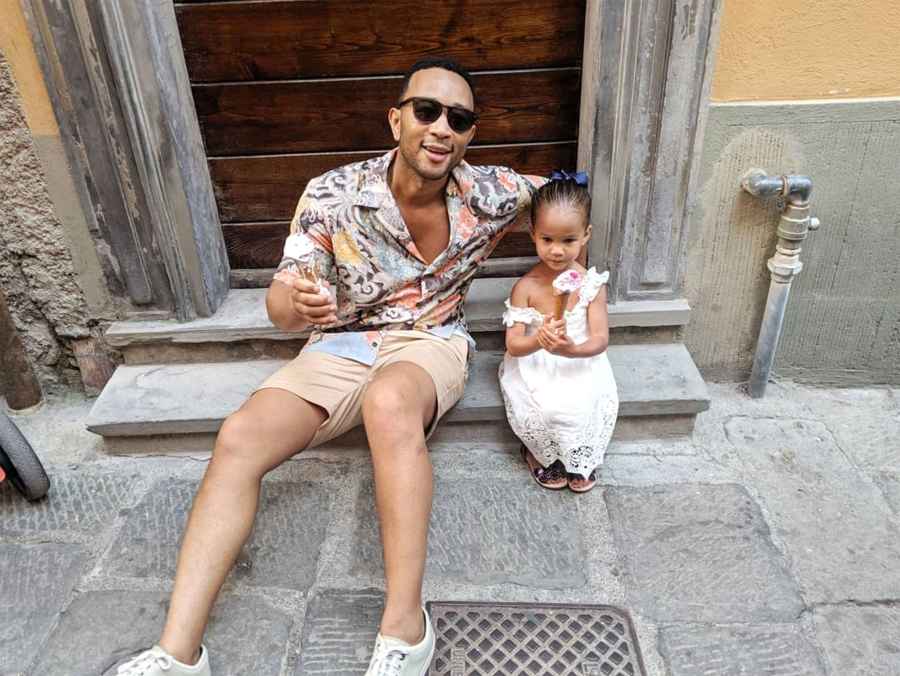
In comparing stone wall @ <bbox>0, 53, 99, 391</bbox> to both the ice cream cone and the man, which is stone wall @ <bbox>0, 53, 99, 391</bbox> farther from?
the ice cream cone

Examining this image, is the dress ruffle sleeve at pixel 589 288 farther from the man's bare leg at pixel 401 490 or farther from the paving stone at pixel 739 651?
the paving stone at pixel 739 651

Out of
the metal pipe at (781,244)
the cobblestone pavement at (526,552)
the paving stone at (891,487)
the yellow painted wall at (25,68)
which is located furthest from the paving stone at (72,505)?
the paving stone at (891,487)

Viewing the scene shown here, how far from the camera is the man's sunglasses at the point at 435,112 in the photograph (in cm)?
187

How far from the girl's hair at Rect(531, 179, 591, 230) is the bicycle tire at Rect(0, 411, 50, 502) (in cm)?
193

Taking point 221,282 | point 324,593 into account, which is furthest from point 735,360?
point 221,282

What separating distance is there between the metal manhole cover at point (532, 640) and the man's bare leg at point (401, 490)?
17 cm

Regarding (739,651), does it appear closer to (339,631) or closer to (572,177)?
(339,631)

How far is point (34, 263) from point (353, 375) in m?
1.47

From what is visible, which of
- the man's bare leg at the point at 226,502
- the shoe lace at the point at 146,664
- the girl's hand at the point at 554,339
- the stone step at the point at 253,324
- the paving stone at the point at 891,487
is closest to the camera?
the shoe lace at the point at 146,664

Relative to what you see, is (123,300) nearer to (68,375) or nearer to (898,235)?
(68,375)

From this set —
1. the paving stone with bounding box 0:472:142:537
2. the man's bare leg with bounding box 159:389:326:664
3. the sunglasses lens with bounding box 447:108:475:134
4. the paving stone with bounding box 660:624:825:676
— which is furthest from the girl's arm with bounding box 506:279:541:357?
the paving stone with bounding box 0:472:142:537

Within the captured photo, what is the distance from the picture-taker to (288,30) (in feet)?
7.90

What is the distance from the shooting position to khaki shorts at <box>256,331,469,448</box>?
2.07m

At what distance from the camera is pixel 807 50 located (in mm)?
2207
